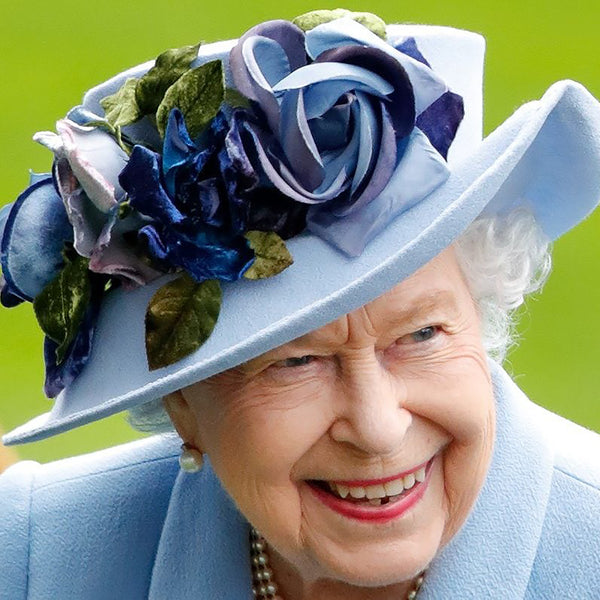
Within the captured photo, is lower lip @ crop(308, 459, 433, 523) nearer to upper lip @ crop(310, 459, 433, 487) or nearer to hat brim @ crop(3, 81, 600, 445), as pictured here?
upper lip @ crop(310, 459, 433, 487)

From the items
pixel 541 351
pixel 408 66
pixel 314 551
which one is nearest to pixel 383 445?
pixel 314 551

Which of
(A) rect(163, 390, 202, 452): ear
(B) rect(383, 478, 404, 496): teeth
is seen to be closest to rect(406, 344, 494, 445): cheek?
(B) rect(383, 478, 404, 496): teeth

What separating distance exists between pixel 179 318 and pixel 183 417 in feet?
1.41

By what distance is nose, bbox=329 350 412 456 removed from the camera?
2660 mm

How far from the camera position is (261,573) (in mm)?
3189

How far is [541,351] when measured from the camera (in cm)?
708

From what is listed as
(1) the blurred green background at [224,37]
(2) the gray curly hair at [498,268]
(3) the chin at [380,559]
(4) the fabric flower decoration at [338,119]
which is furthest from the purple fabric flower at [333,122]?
(1) the blurred green background at [224,37]

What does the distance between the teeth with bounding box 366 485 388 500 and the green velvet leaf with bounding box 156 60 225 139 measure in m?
0.71

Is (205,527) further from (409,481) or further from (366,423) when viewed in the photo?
(366,423)

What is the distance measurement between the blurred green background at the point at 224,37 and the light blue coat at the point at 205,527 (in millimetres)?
3550

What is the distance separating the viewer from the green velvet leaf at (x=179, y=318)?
2.59 meters

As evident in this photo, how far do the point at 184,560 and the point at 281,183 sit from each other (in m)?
1.04

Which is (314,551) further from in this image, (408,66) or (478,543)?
(408,66)

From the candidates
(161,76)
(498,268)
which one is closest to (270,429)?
(498,268)
